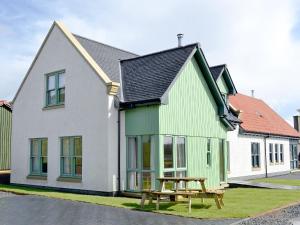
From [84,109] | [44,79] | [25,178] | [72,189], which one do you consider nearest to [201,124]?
[84,109]

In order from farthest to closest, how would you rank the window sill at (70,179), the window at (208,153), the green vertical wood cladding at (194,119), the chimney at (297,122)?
the chimney at (297,122) → the window at (208,153) → the window sill at (70,179) → the green vertical wood cladding at (194,119)

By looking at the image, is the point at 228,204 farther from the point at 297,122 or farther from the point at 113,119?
the point at 297,122

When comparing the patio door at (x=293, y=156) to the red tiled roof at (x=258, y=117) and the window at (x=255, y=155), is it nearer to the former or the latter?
the red tiled roof at (x=258, y=117)

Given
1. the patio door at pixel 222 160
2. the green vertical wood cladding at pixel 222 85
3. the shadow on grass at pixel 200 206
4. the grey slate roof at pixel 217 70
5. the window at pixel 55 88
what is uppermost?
the grey slate roof at pixel 217 70

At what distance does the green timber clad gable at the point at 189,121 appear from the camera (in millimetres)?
16812

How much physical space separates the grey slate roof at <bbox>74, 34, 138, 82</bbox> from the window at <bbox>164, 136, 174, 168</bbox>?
4.03m

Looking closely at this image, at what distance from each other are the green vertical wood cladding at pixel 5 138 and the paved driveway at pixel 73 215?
59.3ft

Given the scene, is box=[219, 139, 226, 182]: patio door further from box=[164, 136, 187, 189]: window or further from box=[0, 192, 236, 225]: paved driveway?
box=[0, 192, 236, 225]: paved driveway

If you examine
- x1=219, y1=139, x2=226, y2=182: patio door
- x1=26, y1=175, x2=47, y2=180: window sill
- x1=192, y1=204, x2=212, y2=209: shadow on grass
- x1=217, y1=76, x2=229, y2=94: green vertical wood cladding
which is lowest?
x1=192, y1=204, x2=212, y2=209: shadow on grass

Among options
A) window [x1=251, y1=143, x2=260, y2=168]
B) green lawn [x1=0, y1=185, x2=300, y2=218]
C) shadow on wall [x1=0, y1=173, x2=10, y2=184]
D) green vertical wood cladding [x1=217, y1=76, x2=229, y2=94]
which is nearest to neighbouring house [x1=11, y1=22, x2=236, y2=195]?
green lawn [x1=0, y1=185, x2=300, y2=218]

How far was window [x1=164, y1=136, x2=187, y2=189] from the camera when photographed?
1712 cm

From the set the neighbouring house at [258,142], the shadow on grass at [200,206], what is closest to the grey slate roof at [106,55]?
the shadow on grass at [200,206]

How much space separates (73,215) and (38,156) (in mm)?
9556

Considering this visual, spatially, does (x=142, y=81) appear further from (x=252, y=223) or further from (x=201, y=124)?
(x=252, y=223)
